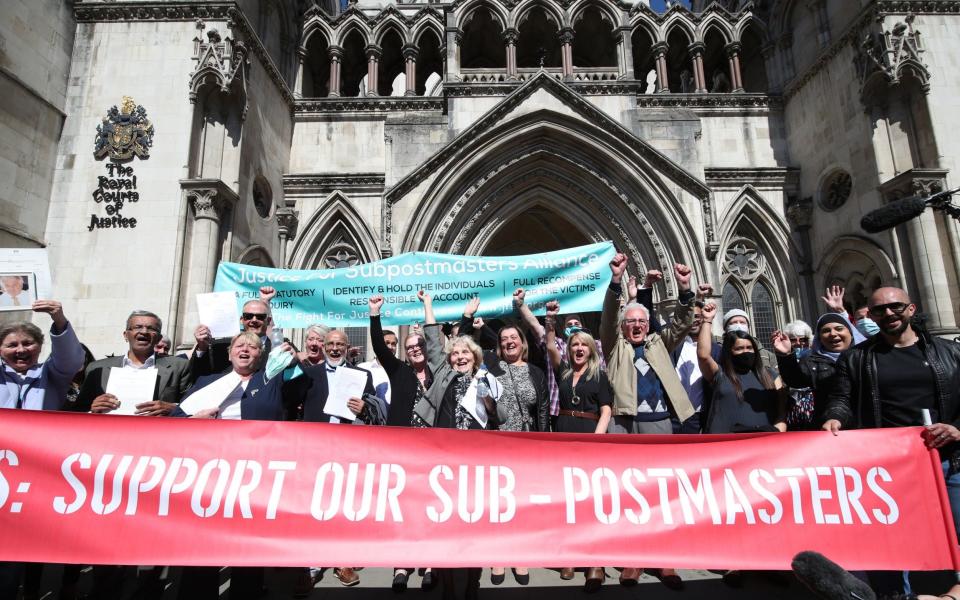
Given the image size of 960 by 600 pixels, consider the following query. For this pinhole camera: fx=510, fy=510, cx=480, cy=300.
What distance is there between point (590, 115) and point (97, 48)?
12729 mm

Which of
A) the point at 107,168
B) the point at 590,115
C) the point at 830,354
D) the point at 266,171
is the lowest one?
the point at 830,354

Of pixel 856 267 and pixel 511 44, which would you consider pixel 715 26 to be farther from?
pixel 856 267

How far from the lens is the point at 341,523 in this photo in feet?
11.9

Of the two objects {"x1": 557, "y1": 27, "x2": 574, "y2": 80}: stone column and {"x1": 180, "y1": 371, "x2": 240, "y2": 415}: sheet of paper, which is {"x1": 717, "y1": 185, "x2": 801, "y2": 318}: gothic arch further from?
{"x1": 180, "y1": 371, "x2": 240, "y2": 415}: sheet of paper

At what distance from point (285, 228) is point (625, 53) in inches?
478

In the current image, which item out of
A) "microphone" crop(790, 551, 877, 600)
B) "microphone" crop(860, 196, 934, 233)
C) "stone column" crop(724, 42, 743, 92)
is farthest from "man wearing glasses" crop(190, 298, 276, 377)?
"stone column" crop(724, 42, 743, 92)

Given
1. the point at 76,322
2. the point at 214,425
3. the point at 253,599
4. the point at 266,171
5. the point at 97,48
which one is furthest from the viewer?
the point at 266,171

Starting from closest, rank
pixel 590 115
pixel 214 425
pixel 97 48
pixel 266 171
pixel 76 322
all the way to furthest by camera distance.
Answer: pixel 214 425, pixel 76 322, pixel 97 48, pixel 266 171, pixel 590 115

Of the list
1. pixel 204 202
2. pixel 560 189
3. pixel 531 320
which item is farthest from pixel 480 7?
pixel 531 320

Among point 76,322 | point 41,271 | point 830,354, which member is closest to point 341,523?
point 41,271

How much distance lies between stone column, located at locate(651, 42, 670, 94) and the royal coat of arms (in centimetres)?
1489

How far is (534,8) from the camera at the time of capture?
17719 mm

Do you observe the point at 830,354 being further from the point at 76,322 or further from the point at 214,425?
the point at 76,322

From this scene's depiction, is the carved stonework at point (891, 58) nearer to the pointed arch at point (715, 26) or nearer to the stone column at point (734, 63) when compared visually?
the stone column at point (734, 63)
